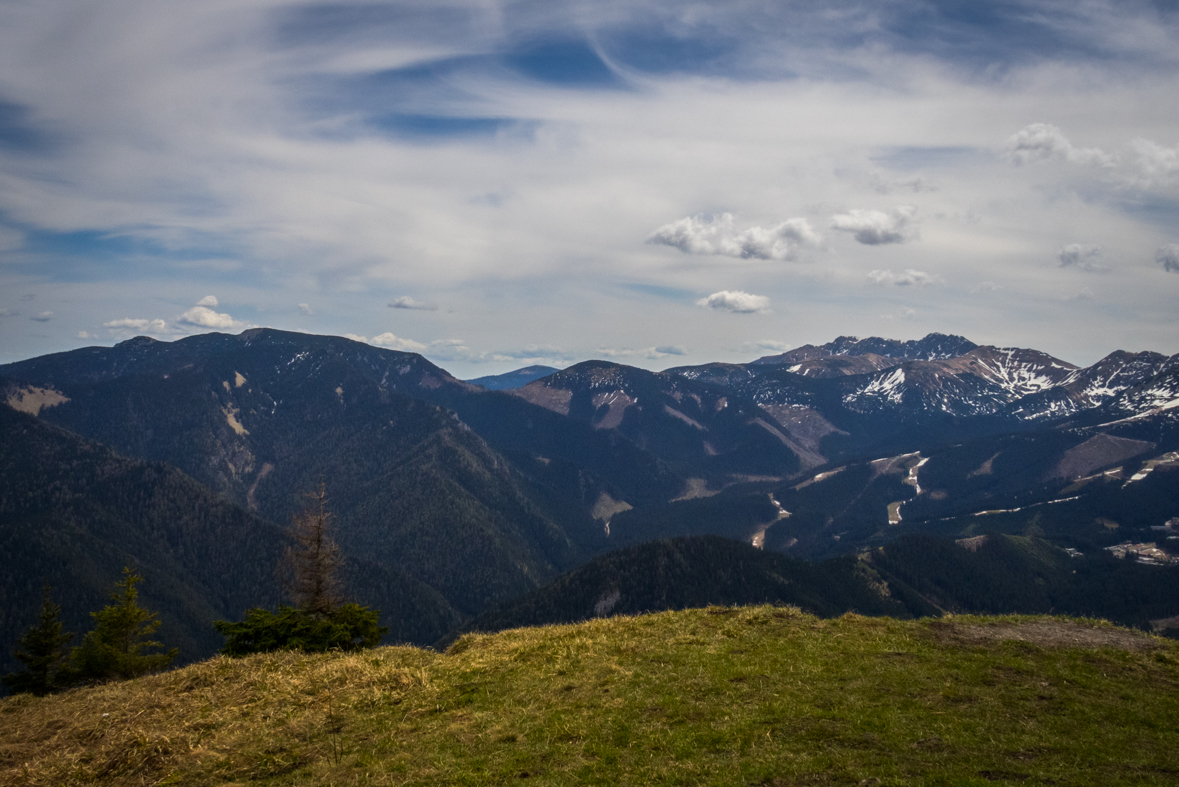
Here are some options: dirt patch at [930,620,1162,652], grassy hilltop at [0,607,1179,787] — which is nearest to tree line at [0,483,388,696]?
grassy hilltop at [0,607,1179,787]

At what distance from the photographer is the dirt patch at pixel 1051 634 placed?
26.6 meters

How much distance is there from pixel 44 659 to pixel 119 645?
30.8ft

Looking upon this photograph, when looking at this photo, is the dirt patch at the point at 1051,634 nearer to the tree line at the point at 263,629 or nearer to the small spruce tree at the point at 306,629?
the small spruce tree at the point at 306,629

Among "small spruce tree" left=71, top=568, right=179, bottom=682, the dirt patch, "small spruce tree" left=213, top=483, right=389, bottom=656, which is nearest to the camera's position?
the dirt patch

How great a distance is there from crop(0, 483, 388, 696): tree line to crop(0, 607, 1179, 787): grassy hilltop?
2.94m

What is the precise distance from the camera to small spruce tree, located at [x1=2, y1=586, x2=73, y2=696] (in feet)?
146

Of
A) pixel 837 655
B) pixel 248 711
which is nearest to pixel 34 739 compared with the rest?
pixel 248 711

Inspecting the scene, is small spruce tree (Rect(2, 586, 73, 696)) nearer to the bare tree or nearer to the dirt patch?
the bare tree

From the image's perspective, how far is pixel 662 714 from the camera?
2056 centimetres

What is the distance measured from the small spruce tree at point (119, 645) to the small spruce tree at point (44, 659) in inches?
51.8

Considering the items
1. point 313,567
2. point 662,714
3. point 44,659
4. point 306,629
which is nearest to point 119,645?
point 44,659

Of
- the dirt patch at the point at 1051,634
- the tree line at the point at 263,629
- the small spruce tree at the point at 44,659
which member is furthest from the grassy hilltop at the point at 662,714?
the small spruce tree at the point at 44,659

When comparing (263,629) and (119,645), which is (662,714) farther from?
(119,645)

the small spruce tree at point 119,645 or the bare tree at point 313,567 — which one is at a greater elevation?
the bare tree at point 313,567
